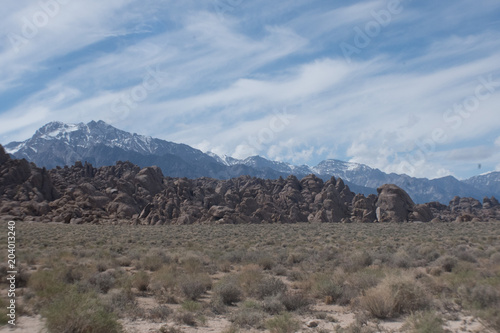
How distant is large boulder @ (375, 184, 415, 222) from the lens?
211 feet

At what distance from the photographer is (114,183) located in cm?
8506

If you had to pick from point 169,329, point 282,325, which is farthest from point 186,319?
point 282,325

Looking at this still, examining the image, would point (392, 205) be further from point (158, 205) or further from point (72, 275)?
point (72, 275)

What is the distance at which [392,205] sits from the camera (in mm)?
66375

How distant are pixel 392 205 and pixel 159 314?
209 ft

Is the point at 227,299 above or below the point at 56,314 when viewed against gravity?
below

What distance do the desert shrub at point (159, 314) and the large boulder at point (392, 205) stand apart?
59956 millimetres

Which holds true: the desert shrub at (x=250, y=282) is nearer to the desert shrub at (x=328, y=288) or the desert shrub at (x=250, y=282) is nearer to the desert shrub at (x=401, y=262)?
the desert shrub at (x=328, y=288)

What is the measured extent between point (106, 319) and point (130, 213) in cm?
5928

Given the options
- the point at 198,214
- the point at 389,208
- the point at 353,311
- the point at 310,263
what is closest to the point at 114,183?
the point at 198,214

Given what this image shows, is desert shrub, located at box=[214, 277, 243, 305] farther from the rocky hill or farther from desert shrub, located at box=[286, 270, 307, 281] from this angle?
the rocky hill

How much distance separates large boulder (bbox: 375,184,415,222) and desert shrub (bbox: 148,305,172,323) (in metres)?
60.0

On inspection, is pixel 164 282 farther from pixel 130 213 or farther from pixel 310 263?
pixel 130 213

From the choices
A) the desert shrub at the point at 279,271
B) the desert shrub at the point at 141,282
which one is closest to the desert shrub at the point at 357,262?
the desert shrub at the point at 279,271
